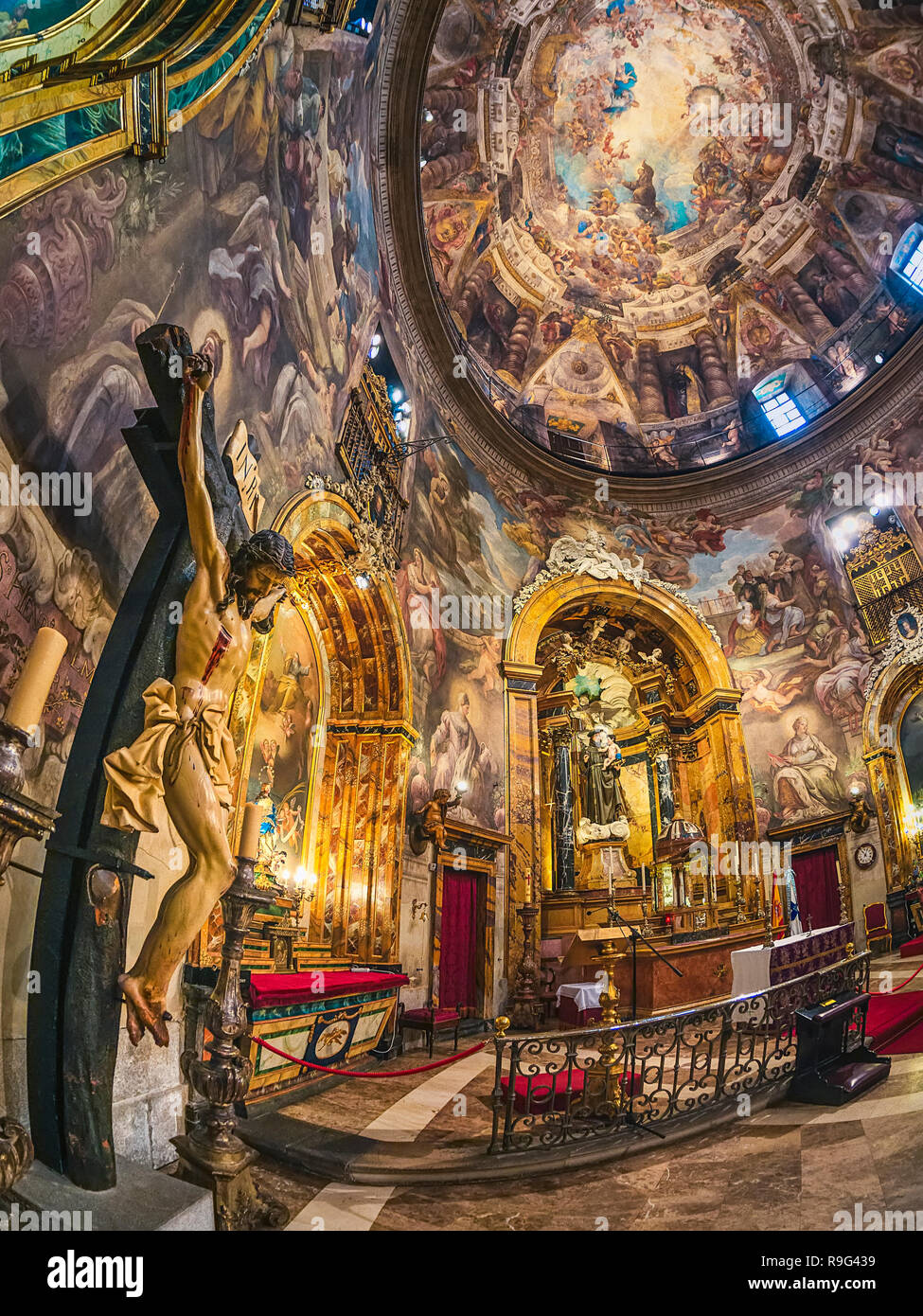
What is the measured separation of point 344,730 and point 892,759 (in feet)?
34.4

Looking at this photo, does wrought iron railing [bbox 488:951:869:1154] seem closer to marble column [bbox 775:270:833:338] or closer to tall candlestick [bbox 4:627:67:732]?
tall candlestick [bbox 4:627:67:732]

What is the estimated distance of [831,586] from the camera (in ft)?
51.3

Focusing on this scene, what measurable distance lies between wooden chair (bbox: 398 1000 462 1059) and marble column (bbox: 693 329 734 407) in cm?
1548

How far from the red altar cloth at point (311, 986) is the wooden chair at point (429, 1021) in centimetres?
65

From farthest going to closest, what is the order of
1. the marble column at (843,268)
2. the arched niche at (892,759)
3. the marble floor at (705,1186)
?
the marble column at (843,268) < the arched niche at (892,759) < the marble floor at (705,1186)

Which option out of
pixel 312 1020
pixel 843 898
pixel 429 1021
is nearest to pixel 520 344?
pixel 843 898

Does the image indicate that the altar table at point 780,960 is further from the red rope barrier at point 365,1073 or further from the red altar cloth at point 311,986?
the red altar cloth at point 311,986

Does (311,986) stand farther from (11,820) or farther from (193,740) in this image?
(11,820)

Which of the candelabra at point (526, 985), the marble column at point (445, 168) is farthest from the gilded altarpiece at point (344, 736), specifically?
the marble column at point (445, 168)

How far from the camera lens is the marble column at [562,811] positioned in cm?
1580

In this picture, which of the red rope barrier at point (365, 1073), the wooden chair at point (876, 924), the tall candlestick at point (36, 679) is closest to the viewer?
the tall candlestick at point (36, 679)

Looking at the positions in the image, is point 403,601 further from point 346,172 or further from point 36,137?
point 36,137

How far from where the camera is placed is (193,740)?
12.9ft

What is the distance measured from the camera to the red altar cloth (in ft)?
19.0
